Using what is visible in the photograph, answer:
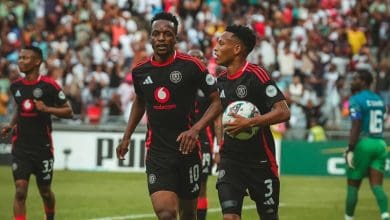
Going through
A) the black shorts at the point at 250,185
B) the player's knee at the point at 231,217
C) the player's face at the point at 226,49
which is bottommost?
the player's knee at the point at 231,217

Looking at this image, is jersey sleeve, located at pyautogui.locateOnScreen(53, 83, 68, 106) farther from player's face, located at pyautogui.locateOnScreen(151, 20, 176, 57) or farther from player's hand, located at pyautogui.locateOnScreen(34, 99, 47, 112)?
player's face, located at pyautogui.locateOnScreen(151, 20, 176, 57)

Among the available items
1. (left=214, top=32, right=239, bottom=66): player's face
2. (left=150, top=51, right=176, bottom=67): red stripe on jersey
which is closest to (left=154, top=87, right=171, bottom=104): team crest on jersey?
(left=150, top=51, right=176, bottom=67): red stripe on jersey

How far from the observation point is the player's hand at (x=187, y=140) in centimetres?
1107

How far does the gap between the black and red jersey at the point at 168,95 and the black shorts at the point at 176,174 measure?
0.11 metres

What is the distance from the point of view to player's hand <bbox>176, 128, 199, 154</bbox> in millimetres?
11070

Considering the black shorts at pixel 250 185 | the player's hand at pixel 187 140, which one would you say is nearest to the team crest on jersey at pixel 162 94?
the player's hand at pixel 187 140

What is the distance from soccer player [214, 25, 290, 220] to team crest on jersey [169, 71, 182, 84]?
0.45 meters

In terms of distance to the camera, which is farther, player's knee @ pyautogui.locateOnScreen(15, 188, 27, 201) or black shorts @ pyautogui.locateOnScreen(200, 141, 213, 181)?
black shorts @ pyautogui.locateOnScreen(200, 141, 213, 181)

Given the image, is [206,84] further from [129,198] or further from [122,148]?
[129,198]

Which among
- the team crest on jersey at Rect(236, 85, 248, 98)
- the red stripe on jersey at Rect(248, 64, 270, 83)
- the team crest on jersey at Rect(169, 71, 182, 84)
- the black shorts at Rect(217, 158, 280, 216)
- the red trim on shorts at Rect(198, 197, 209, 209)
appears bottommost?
the red trim on shorts at Rect(198, 197, 209, 209)

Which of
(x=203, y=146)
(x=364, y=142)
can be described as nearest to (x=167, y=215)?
(x=203, y=146)

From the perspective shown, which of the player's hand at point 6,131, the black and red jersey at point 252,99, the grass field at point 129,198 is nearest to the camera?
the black and red jersey at point 252,99

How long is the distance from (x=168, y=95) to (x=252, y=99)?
36.7 inches

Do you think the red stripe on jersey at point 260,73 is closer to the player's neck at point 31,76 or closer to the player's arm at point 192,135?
the player's arm at point 192,135
